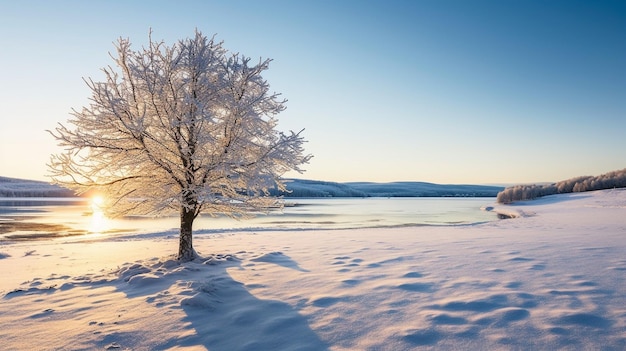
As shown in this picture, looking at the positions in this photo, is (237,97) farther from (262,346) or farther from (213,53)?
(262,346)

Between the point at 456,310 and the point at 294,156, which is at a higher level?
the point at 294,156

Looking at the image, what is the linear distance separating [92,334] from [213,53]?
7787mm

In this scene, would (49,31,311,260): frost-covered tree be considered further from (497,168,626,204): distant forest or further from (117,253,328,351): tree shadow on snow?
(497,168,626,204): distant forest

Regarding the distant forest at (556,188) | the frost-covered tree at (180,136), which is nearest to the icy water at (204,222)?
the frost-covered tree at (180,136)

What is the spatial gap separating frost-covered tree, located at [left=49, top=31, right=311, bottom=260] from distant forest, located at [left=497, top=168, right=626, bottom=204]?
73986 mm

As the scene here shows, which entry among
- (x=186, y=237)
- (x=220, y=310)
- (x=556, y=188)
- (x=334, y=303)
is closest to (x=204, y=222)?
(x=186, y=237)

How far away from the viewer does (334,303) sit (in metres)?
6.07

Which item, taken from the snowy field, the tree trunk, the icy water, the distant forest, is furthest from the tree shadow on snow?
the distant forest

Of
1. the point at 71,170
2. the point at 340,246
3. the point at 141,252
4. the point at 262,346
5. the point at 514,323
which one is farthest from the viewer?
the point at 141,252

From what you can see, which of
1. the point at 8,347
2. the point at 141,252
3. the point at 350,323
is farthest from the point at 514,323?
the point at 141,252

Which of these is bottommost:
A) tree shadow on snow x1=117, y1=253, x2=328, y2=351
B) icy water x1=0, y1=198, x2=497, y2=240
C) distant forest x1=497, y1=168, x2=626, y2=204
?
→ icy water x1=0, y1=198, x2=497, y2=240

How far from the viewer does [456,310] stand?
5.48m

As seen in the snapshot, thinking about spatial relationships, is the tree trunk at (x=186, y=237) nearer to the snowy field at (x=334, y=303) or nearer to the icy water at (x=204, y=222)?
the snowy field at (x=334, y=303)

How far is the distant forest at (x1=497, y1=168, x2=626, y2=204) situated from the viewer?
222 ft
